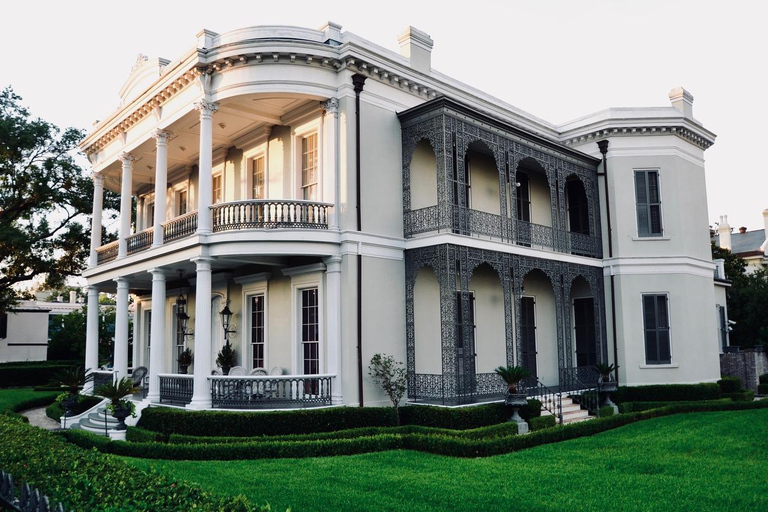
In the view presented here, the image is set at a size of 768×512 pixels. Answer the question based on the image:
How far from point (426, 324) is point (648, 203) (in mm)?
9144

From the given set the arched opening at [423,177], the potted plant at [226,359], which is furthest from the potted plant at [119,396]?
the arched opening at [423,177]

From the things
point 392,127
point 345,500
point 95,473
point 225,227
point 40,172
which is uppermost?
point 40,172

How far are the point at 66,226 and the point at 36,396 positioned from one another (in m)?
9.43

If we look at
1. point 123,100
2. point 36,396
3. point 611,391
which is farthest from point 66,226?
point 611,391

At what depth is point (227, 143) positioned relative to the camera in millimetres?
18781

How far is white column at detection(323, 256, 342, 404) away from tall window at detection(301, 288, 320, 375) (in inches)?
31.2

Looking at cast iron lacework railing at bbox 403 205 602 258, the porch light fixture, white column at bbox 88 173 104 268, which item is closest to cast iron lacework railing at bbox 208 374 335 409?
cast iron lacework railing at bbox 403 205 602 258

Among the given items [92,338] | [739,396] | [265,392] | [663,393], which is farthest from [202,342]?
[739,396]

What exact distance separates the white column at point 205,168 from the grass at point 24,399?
10.9 meters

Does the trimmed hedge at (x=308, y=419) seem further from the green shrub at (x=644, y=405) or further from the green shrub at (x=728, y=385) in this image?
the green shrub at (x=728, y=385)

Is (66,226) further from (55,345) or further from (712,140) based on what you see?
(712,140)

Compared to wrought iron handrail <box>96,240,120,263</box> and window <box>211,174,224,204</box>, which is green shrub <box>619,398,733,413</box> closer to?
window <box>211,174,224,204</box>

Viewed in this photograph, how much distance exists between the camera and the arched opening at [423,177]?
54.1 ft

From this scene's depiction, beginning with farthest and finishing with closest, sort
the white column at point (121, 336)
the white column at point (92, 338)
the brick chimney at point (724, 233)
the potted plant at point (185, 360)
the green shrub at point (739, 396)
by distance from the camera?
→ 1. the brick chimney at point (724, 233)
2. the white column at point (92, 338)
3. the green shrub at point (739, 396)
4. the potted plant at point (185, 360)
5. the white column at point (121, 336)
